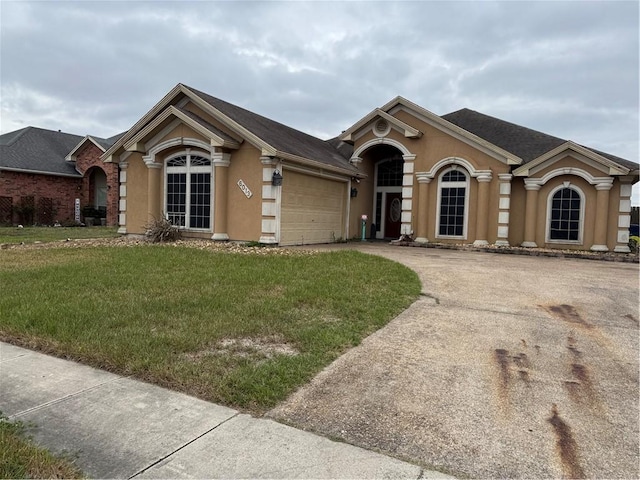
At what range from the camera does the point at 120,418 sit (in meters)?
3.35

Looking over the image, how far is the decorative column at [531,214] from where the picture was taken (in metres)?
16.1

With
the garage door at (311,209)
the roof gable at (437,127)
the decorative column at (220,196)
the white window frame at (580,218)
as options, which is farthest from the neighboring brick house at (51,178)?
the white window frame at (580,218)

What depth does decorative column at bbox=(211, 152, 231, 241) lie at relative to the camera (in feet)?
46.9

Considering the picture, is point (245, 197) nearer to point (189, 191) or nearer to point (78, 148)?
point (189, 191)

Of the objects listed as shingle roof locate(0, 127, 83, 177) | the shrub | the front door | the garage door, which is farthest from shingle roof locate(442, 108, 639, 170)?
shingle roof locate(0, 127, 83, 177)

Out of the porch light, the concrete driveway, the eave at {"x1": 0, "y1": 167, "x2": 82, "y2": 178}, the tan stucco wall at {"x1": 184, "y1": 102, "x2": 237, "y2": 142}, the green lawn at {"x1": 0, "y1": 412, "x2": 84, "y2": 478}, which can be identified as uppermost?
the tan stucco wall at {"x1": 184, "y1": 102, "x2": 237, "y2": 142}

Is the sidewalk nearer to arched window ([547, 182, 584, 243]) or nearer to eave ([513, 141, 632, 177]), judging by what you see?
eave ([513, 141, 632, 177])

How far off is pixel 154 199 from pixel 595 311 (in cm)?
1344

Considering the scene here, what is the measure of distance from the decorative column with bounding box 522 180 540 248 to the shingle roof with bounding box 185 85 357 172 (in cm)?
655

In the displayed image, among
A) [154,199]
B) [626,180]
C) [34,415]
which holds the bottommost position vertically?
[34,415]

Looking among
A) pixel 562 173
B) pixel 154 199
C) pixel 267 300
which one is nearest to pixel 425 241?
pixel 562 173

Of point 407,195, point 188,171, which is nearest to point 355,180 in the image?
point 407,195

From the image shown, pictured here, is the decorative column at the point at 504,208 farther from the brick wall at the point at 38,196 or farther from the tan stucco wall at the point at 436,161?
the brick wall at the point at 38,196

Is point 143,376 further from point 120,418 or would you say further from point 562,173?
point 562,173
